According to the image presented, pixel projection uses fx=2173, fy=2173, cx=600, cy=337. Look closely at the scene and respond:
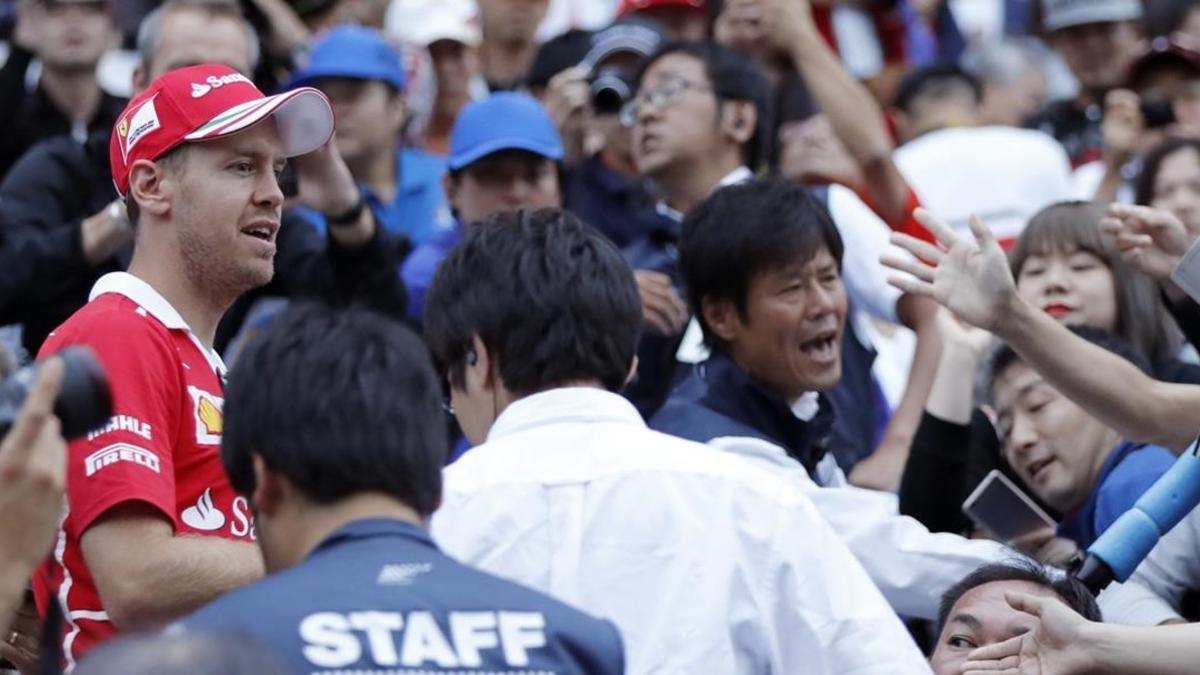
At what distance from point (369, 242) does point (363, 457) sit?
10.7 ft

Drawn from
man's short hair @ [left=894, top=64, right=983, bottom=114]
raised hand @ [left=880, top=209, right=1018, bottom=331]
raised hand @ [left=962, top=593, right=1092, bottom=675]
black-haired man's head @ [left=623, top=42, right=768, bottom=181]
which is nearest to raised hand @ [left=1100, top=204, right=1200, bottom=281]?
raised hand @ [left=880, top=209, right=1018, bottom=331]

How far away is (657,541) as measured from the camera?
3496 mm

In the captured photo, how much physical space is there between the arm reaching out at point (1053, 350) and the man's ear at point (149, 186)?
5.29ft

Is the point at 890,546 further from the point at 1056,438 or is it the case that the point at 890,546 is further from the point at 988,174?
the point at 988,174

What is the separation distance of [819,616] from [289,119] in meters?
1.55

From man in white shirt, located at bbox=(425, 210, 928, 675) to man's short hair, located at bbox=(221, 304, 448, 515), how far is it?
0.53 m

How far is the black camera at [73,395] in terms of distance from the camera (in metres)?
2.89

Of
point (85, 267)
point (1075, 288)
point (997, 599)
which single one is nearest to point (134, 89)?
point (85, 267)

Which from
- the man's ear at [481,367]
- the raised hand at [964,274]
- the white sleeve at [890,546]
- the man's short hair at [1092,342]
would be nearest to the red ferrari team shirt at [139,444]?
the man's ear at [481,367]

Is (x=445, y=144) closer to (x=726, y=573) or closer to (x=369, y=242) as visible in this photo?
(x=369, y=242)

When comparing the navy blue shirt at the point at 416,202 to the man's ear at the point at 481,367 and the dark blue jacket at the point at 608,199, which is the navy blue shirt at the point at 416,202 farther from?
the man's ear at the point at 481,367

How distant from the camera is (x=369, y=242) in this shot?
6074mm

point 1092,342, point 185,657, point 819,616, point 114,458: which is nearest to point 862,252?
point 1092,342

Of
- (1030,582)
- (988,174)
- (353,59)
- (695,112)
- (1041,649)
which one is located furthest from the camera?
(988,174)
